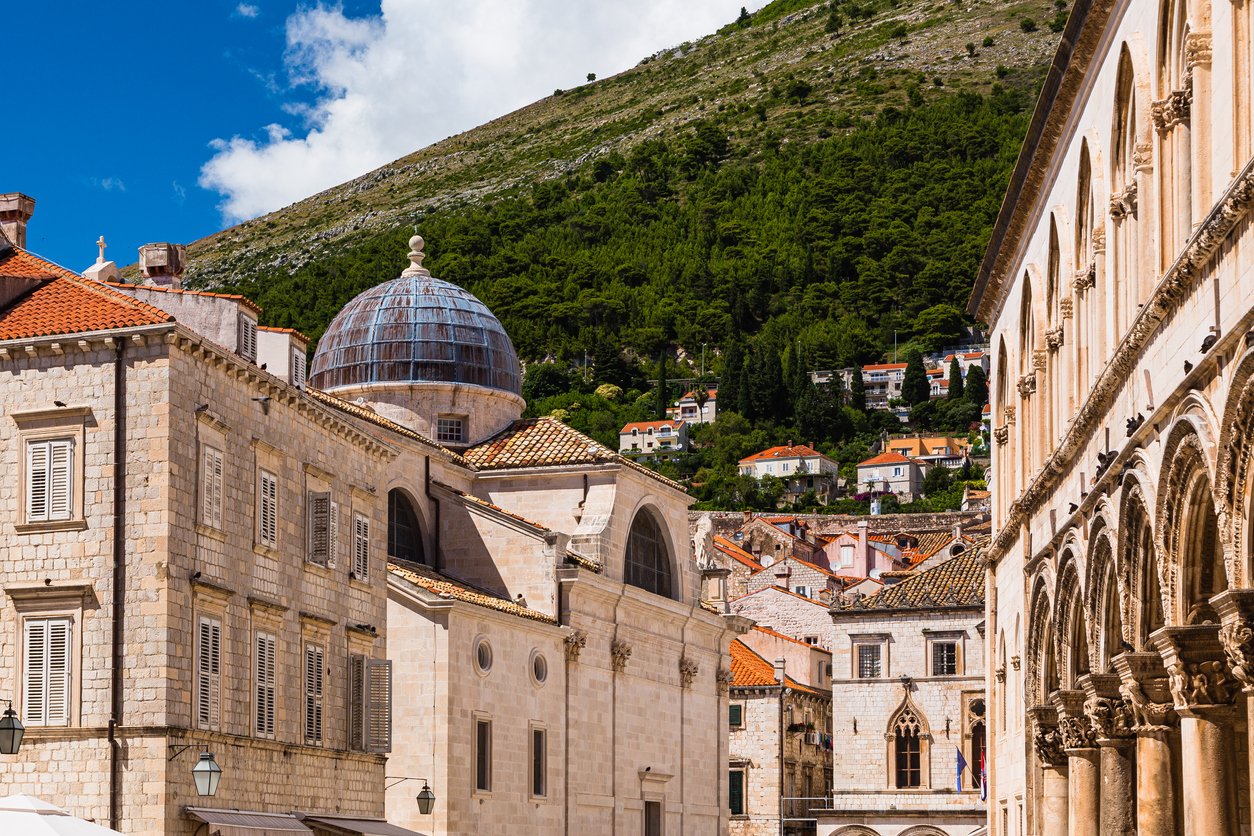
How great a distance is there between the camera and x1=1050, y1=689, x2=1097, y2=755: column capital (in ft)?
91.4

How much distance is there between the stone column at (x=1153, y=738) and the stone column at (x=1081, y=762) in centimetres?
486

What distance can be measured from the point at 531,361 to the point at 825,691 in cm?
11141

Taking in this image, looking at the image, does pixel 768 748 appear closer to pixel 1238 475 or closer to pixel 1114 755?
pixel 1114 755

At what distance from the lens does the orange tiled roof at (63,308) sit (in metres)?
29.3

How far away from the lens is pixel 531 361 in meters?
193

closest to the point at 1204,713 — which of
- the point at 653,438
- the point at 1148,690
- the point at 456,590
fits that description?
the point at 1148,690

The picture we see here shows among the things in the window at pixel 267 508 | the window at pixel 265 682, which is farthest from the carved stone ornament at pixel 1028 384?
the window at pixel 265 682

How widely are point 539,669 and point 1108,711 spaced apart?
2311 cm

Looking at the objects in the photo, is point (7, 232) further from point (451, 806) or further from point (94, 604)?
point (451, 806)

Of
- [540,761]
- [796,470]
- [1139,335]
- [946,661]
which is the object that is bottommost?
[540,761]

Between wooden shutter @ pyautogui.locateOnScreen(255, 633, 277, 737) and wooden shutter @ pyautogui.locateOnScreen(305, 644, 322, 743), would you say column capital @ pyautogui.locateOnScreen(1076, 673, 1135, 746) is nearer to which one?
wooden shutter @ pyautogui.locateOnScreen(255, 633, 277, 737)

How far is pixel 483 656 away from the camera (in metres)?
43.7

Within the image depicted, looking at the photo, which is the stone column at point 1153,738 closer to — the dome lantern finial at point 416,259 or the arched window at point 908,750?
the dome lantern finial at point 416,259

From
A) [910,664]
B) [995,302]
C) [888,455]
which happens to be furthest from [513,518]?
[888,455]
